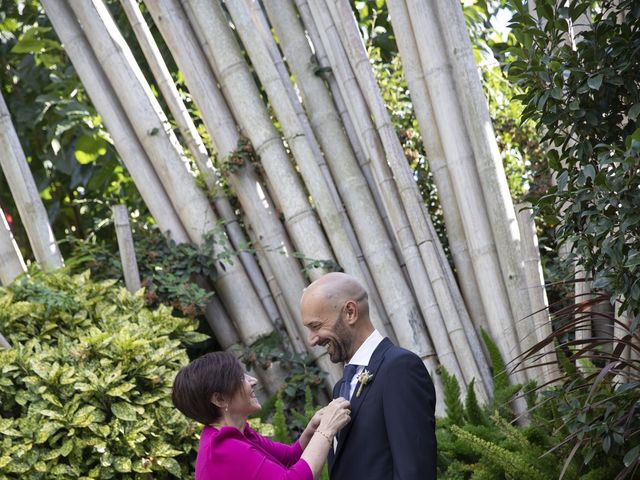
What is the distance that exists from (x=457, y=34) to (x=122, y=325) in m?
2.57

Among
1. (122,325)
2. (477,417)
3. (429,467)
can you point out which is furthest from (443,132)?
(429,467)

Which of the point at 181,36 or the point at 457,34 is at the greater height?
the point at 181,36

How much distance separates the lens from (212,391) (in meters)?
3.20

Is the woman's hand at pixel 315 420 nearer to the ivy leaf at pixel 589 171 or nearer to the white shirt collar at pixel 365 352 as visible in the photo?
the white shirt collar at pixel 365 352

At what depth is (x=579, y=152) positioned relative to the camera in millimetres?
3855

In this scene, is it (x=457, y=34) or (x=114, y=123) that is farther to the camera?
(x=114, y=123)

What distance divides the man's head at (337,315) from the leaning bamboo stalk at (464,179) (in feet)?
8.43

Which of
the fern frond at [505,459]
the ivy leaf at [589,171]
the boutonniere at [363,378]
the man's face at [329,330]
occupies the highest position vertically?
the ivy leaf at [589,171]

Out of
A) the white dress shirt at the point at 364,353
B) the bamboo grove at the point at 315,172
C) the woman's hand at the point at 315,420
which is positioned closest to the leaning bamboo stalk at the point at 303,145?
the bamboo grove at the point at 315,172

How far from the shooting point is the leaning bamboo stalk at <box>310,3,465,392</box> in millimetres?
5730

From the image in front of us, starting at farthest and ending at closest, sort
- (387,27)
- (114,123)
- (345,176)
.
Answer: (387,27) → (114,123) → (345,176)

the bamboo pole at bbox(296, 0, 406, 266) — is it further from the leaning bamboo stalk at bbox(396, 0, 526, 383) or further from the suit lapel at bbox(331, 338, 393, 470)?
the suit lapel at bbox(331, 338, 393, 470)

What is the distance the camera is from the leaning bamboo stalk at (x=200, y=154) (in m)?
6.56

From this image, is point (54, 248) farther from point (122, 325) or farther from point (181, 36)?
point (181, 36)
